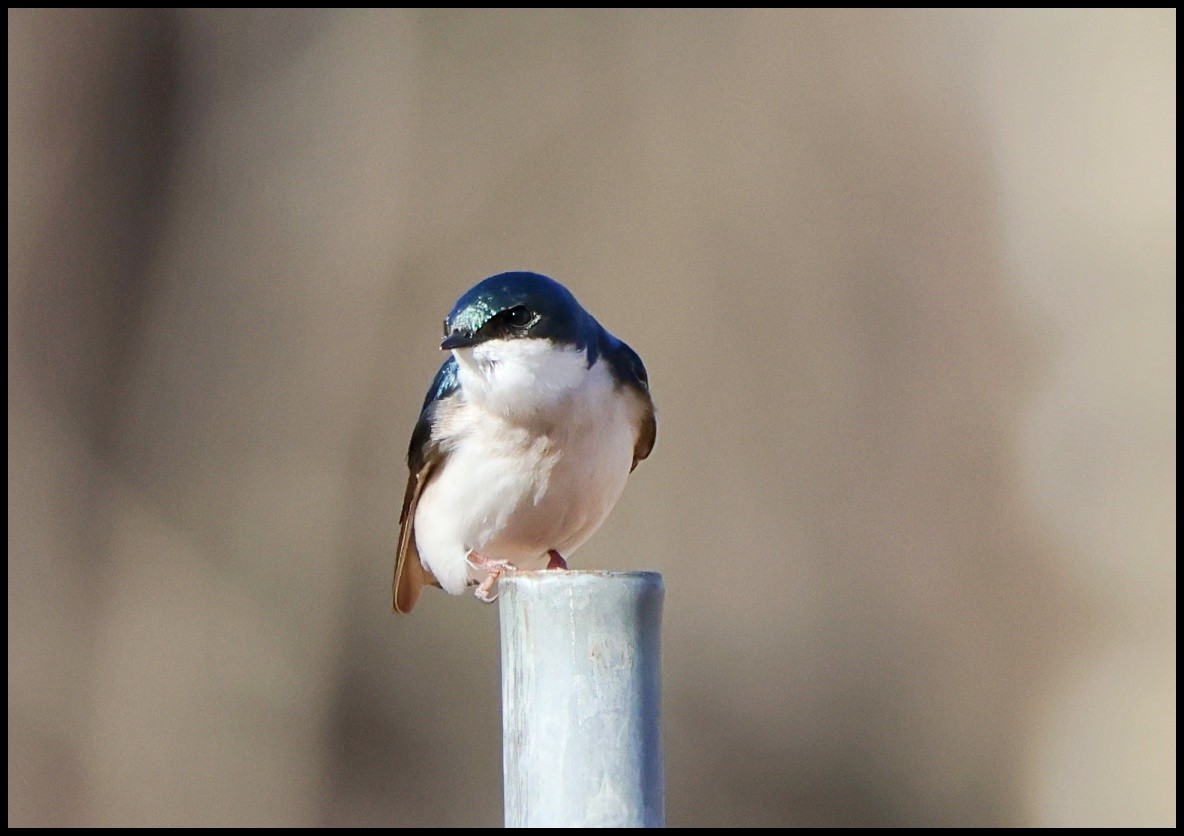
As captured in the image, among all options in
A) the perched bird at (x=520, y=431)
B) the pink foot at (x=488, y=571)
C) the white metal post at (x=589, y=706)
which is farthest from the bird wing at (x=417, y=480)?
the white metal post at (x=589, y=706)

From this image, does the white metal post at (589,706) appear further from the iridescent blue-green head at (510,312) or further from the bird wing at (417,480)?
the bird wing at (417,480)

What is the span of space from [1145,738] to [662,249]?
3.16 m

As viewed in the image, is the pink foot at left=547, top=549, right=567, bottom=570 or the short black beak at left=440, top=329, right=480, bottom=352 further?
the pink foot at left=547, top=549, right=567, bottom=570

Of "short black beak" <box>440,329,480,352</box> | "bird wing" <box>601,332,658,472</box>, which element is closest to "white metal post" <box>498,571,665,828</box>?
"short black beak" <box>440,329,480,352</box>

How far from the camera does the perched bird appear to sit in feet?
8.77

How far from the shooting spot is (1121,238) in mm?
6727

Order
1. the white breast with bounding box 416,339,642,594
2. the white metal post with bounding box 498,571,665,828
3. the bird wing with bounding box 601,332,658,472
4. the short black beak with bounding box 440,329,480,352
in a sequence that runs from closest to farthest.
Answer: the white metal post with bounding box 498,571,665,828
the short black beak with bounding box 440,329,480,352
the white breast with bounding box 416,339,642,594
the bird wing with bounding box 601,332,658,472

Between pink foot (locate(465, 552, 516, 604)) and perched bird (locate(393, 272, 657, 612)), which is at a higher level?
perched bird (locate(393, 272, 657, 612))

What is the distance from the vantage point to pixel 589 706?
1.70 metres

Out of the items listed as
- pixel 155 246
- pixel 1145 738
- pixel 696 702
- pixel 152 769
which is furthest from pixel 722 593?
pixel 155 246

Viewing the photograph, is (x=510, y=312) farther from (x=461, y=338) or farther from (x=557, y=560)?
(x=557, y=560)

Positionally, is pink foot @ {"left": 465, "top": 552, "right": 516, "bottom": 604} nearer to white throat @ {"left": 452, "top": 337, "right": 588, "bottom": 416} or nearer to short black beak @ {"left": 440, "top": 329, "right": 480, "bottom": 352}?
white throat @ {"left": 452, "top": 337, "right": 588, "bottom": 416}

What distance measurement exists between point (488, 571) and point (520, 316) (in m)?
0.52

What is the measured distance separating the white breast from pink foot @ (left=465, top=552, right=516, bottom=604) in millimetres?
22
